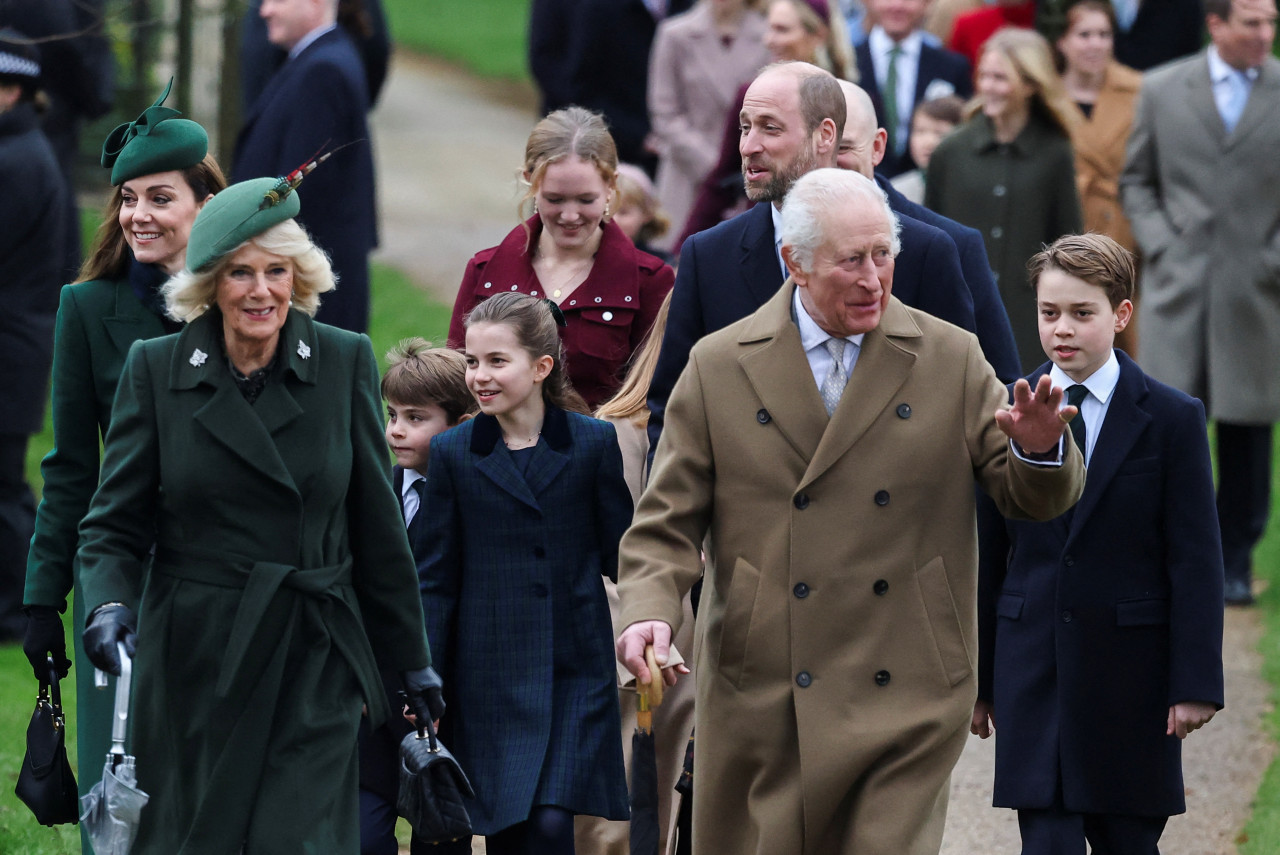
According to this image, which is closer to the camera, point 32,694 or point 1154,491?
point 1154,491

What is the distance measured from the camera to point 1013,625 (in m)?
5.66

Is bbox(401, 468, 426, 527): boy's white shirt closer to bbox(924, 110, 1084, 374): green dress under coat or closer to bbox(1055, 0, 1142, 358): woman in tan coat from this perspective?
bbox(924, 110, 1084, 374): green dress under coat

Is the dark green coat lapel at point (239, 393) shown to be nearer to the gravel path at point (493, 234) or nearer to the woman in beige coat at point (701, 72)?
the gravel path at point (493, 234)

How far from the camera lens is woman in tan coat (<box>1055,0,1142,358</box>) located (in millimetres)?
10477

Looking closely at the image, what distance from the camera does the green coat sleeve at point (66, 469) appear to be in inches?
208

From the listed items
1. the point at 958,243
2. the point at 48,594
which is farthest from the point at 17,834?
the point at 958,243

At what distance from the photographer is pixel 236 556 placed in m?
4.80

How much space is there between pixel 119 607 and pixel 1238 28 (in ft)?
21.4

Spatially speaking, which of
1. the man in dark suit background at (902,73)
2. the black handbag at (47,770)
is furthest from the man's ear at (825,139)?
the man in dark suit background at (902,73)

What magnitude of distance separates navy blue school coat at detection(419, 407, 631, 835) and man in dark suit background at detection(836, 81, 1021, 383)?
1.17 m

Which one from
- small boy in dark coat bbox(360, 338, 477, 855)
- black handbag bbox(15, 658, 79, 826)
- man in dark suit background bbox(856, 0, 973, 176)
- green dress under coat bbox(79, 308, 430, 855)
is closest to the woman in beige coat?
man in dark suit background bbox(856, 0, 973, 176)

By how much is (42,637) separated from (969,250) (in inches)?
110

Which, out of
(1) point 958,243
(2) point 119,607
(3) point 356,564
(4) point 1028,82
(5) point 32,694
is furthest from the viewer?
(4) point 1028,82

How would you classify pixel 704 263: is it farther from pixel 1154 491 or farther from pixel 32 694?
pixel 32 694
